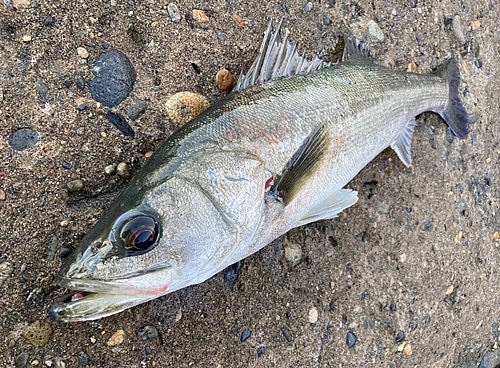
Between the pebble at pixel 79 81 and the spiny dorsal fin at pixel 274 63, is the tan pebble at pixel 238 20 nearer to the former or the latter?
the spiny dorsal fin at pixel 274 63

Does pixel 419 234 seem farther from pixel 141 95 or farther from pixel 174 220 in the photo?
pixel 141 95

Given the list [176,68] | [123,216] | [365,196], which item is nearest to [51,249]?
[123,216]

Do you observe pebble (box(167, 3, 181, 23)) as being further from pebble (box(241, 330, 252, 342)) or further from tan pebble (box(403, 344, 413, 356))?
tan pebble (box(403, 344, 413, 356))

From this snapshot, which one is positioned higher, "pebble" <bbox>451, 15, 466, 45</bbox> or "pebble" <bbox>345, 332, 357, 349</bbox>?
"pebble" <bbox>451, 15, 466, 45</bbox>

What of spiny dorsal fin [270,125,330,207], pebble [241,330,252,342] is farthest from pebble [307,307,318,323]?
spiny dorsal fin [270,125,330,207]

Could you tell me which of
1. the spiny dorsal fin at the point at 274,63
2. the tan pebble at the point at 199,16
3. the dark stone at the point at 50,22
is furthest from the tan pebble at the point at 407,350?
the dark stone at the point at 50,22
